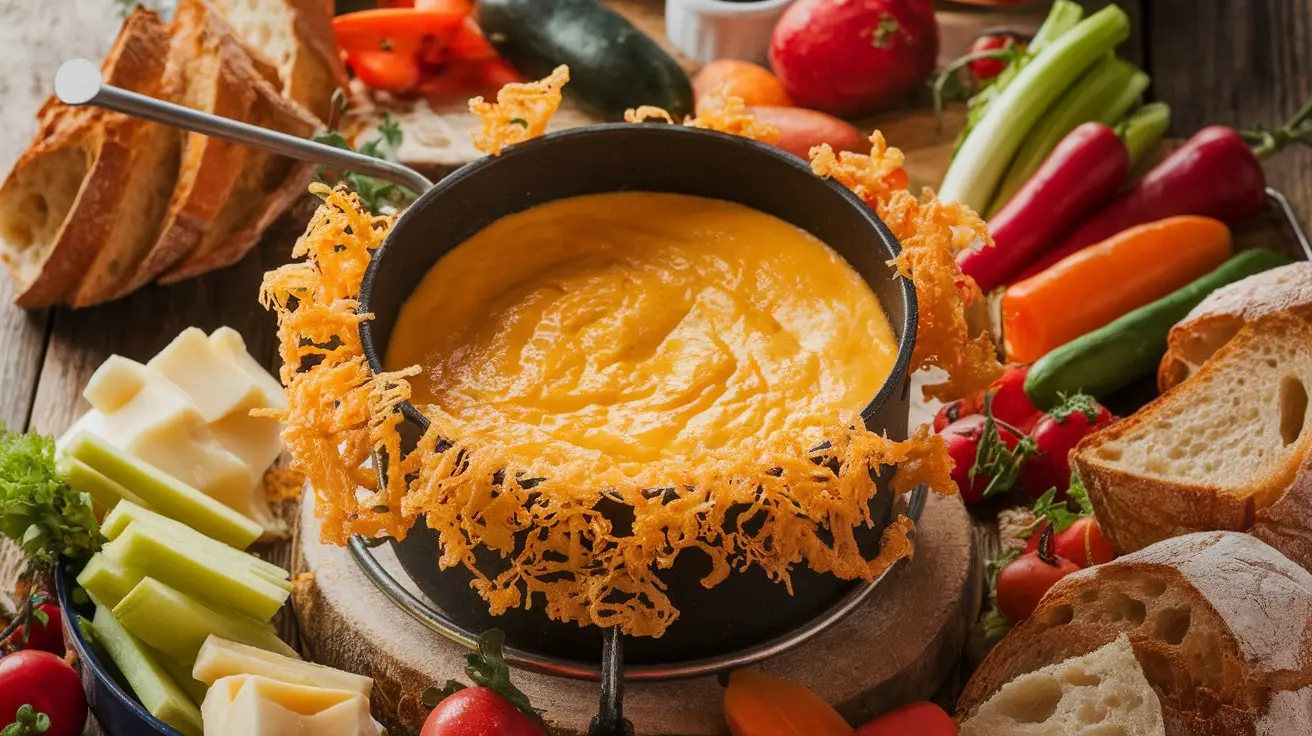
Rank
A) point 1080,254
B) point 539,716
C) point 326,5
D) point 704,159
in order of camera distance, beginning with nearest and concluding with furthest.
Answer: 1. point 539,716
2. point 704,159
3. point 1080,254
4. point 326,5

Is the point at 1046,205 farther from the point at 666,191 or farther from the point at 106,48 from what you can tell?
the point at 106,48

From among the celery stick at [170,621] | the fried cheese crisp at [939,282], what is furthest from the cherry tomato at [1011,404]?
the celery stick at [170,621]

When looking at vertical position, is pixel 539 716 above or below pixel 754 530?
below

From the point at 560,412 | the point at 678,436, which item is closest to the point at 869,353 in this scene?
the point at 678,436

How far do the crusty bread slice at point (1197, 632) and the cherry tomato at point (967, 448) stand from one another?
57 cm

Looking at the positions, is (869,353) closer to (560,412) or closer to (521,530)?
(560,412)

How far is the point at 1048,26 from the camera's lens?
4691mm

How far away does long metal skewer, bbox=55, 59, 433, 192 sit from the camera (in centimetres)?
320

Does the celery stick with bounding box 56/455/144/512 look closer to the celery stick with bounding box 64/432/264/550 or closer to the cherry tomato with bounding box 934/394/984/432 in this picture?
the celery stick with bounding box 64/432/264/550

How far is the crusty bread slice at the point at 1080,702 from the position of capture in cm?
283

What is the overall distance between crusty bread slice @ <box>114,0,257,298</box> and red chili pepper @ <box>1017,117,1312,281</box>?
226 cm

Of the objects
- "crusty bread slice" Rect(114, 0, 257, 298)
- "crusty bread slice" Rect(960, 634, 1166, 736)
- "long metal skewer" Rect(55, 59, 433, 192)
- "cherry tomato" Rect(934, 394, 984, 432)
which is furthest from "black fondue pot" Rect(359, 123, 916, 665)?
"crusty bread slice" Rect(114, 0, 257, 298)

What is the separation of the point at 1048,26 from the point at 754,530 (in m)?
2.62

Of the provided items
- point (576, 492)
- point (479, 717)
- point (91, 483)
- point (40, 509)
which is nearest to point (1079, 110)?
point (576, 492)
